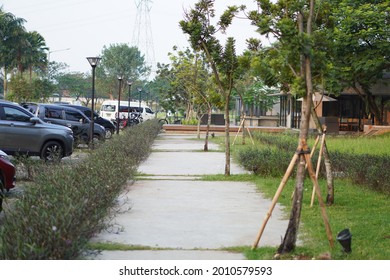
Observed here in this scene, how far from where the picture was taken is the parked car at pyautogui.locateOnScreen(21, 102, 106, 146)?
24438 millimetres

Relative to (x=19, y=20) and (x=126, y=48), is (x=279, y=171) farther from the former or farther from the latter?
(x=126, y=48)

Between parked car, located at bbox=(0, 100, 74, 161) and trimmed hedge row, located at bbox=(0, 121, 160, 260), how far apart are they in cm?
666

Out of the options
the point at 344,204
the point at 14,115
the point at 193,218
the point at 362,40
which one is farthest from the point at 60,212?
the point at 362,40

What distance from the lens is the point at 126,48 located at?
90188 mm

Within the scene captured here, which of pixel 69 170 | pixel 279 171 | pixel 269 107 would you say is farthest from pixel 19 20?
pixel 69 170

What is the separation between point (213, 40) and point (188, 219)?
8.01 m

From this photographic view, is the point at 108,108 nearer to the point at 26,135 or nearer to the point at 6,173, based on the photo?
the point at 26,135

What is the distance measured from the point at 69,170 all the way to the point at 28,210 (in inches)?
124

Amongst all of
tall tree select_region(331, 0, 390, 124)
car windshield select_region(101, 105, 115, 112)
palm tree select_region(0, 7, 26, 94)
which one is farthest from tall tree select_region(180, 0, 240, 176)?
palm tree select_region(0, 7, 26, 94)

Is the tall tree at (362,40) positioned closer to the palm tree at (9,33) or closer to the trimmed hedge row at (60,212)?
the trimmed hedge row at (60,212)

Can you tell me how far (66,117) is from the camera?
2559 cm

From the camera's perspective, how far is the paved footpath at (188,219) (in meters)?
8.23

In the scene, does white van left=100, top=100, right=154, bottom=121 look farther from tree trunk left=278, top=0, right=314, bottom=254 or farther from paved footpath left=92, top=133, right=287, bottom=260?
tree trunk left=278, top=0, right=314, bottom=254

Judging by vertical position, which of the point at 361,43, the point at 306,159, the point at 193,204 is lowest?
the point at 193,204
